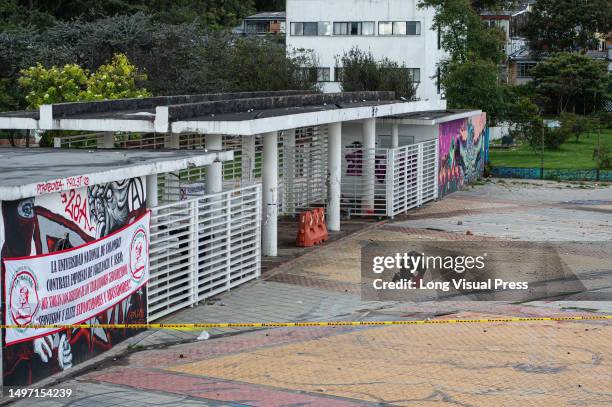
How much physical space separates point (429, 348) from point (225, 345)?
2.79 meters

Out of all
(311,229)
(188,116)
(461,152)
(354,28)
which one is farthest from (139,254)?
(354,28)

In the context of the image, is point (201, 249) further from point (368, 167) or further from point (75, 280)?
point (368, 167)

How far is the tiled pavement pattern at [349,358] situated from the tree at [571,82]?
2062 inches

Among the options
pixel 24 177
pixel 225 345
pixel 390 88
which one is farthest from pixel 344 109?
pixel 390 88

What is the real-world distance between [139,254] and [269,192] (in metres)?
6.63

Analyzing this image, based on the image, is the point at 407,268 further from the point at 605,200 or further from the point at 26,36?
the point at 26,36

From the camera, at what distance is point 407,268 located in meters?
20.7

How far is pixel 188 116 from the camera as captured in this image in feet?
66.5

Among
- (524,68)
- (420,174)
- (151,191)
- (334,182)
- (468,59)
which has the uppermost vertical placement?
(468,59)

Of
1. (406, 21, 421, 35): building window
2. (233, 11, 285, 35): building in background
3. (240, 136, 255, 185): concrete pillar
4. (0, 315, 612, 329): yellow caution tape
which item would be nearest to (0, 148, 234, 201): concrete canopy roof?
(0, 315, 612, 329): yellow caution tape

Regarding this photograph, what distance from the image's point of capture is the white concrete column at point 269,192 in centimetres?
2181

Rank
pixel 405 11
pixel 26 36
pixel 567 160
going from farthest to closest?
pixel 405 11 < pixel 26 36 < pixel 567 160

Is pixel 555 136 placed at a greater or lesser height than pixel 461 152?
lesser

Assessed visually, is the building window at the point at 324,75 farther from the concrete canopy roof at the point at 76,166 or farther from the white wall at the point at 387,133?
the concrete canopy roof at the point at 76,166
